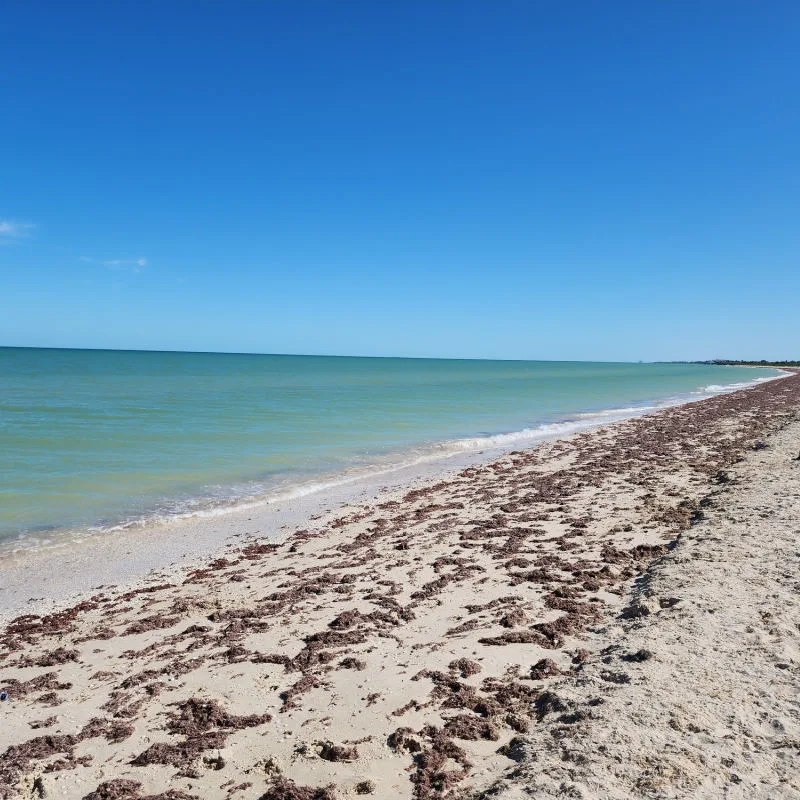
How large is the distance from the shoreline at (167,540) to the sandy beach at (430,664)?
13cm

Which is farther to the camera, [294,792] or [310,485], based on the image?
[310,485]

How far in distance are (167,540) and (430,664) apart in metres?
6.64

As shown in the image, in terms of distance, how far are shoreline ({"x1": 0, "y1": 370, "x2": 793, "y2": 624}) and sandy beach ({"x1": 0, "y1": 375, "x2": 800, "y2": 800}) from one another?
13cm

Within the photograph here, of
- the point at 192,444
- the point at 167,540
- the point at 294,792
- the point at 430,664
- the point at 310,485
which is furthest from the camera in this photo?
the point at 192,444

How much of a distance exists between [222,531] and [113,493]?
4.01 m

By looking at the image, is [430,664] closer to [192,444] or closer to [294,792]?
[294,792]

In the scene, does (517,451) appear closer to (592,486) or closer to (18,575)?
(592,486)

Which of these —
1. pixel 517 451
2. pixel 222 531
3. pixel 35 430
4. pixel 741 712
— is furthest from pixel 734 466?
pixel 35 430

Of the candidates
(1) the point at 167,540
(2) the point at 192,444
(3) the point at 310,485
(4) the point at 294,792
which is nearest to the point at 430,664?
(4) the point at 294,792

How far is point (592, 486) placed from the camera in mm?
12664

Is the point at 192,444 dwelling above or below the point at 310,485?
above

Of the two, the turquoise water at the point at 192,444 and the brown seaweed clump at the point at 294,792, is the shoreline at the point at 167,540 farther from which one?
the brown seaweed clump at the point at 294,792

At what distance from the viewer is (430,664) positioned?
5242mm

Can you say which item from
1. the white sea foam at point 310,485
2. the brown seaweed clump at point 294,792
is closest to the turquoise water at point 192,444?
the white sea foam at point 310,485
